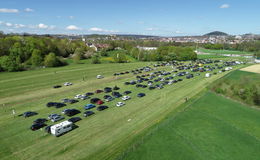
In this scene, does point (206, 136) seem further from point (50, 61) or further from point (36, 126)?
point (50, 61)

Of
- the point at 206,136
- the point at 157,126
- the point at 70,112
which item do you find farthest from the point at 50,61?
the point at 206,136

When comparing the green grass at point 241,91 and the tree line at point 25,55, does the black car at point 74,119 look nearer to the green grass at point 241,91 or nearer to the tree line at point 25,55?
the green grass at point 241,91

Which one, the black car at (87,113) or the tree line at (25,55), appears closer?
the black car at (87,113)

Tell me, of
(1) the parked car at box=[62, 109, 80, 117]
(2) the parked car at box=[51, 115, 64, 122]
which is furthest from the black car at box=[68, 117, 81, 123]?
(1) the parked car at box=[62, 109, 80, 117]

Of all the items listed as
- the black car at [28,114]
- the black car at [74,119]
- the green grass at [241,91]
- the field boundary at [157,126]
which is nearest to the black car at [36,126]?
the black car at [74,119]

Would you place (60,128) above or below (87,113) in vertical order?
above

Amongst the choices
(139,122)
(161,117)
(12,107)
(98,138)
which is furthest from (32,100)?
(161,117)

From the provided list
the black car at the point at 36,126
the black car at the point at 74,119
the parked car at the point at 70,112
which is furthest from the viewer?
the parked car at the point at 70,112

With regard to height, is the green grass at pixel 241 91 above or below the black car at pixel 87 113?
above

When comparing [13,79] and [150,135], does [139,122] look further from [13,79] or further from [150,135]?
[13,79]
